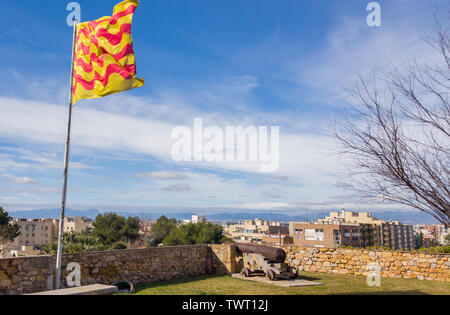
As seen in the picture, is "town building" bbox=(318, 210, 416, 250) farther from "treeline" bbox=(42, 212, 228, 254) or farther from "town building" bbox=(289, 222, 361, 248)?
"treeline" bbox=(42, 212, 228, 254)

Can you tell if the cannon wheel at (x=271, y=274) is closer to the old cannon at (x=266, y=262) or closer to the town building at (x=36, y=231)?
the old cannon at (x=266, y=262)

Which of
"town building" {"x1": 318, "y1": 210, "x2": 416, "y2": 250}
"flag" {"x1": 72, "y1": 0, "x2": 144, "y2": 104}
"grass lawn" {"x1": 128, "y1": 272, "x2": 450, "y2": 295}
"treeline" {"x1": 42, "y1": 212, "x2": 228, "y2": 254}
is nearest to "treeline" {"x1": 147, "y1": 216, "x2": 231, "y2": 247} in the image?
"treeline" {"x1": 42, "y1": 212, "x2": 228, "y2": 254}

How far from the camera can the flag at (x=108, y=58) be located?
27.4 feet

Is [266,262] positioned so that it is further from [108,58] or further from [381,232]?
[381,232]

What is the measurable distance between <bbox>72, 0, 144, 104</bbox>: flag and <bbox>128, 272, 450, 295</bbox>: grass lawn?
5196 mm

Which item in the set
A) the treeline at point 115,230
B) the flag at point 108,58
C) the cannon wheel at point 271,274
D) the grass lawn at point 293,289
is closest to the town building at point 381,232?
the treeline at point 115,230

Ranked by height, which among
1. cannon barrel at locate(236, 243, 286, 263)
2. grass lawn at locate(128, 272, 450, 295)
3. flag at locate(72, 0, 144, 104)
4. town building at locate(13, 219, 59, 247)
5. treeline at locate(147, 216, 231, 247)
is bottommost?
town building at locate(13, 219, 59, 247)

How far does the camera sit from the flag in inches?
329

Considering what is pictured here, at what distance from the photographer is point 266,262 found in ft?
37.7

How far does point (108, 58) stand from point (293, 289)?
746 centimetres

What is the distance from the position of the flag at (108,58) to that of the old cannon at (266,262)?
6597 mm

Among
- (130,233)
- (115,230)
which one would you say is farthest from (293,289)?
(130,233)
